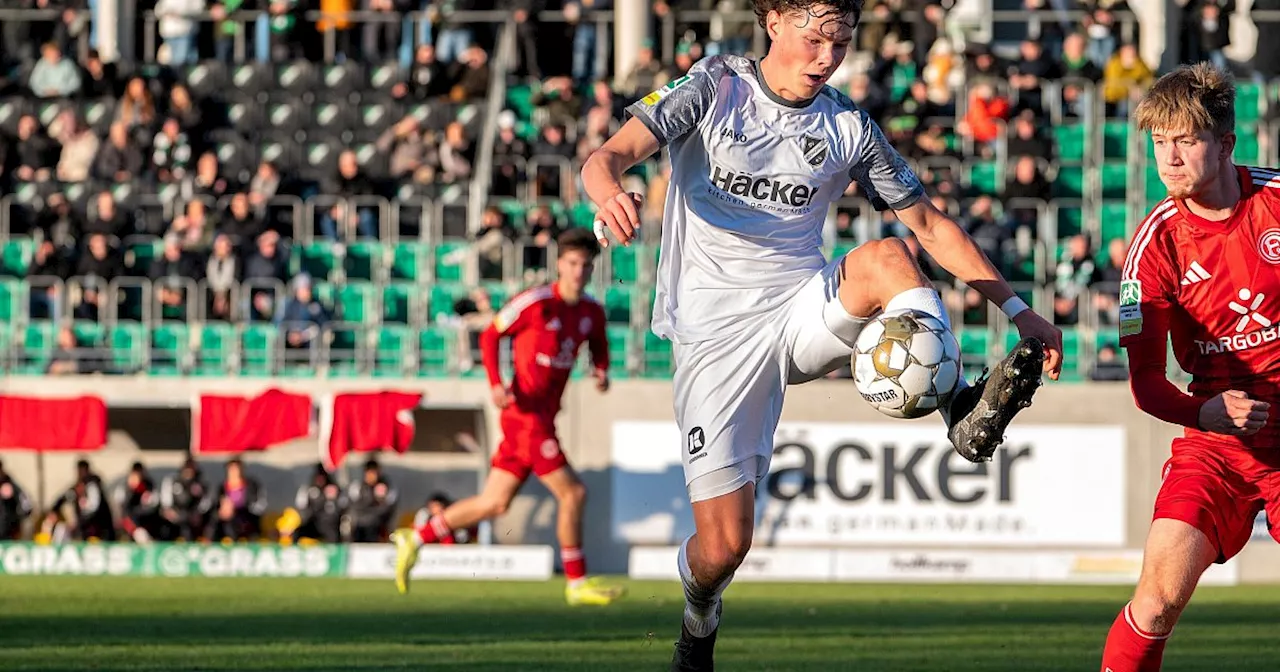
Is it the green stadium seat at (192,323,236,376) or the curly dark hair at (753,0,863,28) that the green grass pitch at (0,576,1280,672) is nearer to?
the curly dark hair at (753,0,863,28)

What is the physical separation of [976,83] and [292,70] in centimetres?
832

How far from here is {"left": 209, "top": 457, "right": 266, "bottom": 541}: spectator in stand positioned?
2023 cm

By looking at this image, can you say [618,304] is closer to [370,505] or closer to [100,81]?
[370,505]

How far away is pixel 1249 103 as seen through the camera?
2372 centimetres

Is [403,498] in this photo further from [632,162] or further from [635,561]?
[632,162]

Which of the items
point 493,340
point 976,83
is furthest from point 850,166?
point 976,83

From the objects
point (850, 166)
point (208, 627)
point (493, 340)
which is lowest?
point (208, 627)

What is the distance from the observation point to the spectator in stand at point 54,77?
24.9 m

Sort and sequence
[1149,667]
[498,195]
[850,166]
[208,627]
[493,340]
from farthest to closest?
1. [498,195]
2. [493,340]
3. [208,627]
4. [850,166]
5. [1149,667]

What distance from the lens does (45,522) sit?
68.5ft

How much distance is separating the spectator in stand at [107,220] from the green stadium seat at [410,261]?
299 centimetres

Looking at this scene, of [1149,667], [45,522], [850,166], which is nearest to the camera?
[1149,667]

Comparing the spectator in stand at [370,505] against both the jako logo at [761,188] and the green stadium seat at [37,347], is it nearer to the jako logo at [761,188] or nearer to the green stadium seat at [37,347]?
the green stadium seat at [37,347]

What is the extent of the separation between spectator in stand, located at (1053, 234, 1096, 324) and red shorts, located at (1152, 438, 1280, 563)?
14145mm
